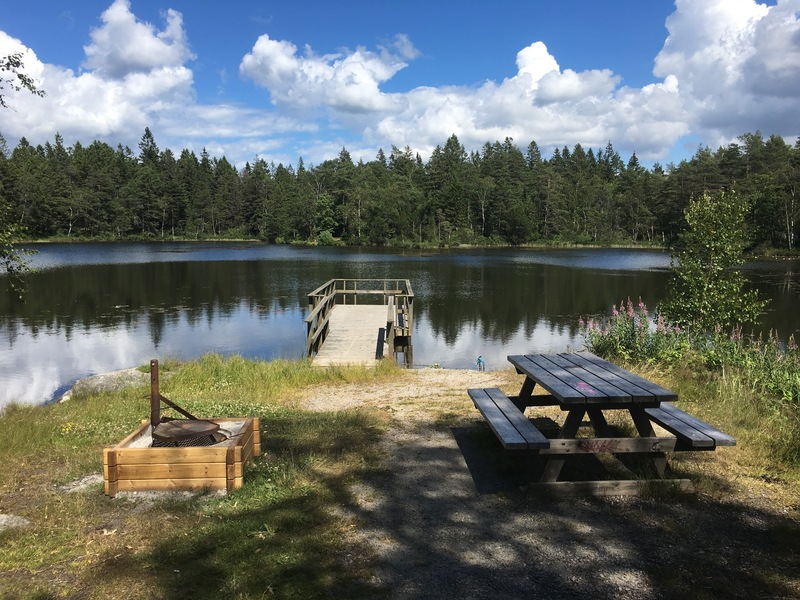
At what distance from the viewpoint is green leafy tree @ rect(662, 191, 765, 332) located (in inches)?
447

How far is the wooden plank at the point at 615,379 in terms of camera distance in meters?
4.28

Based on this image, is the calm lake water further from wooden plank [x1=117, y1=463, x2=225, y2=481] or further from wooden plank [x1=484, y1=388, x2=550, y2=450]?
wooden plank [x1=117, y1=463, x2=225, y2=481]

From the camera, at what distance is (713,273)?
11.5 metres

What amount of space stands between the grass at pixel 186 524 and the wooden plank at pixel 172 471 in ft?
0.61

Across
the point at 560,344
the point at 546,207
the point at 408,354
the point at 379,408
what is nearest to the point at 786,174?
the point at 546,207

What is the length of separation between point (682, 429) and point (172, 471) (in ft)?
14.1

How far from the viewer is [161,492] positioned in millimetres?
4531

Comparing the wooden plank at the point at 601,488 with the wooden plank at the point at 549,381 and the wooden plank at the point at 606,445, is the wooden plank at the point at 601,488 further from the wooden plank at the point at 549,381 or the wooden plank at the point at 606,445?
the wooden plank at the point at 549,381

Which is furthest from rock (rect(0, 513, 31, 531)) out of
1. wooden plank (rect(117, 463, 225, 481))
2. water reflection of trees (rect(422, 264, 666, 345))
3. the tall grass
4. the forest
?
the forest

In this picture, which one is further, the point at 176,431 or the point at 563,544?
the point at 176,431

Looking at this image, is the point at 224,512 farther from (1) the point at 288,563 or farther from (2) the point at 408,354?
(2) the point at 408,354

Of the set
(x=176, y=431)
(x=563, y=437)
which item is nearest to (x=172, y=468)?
(x=176, y=431)

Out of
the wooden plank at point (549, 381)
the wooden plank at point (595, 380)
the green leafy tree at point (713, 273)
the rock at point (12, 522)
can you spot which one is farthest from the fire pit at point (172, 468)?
the green leafy tree at point (713, 273)

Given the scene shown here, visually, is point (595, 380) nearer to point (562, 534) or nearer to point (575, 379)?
point (575, 379)
